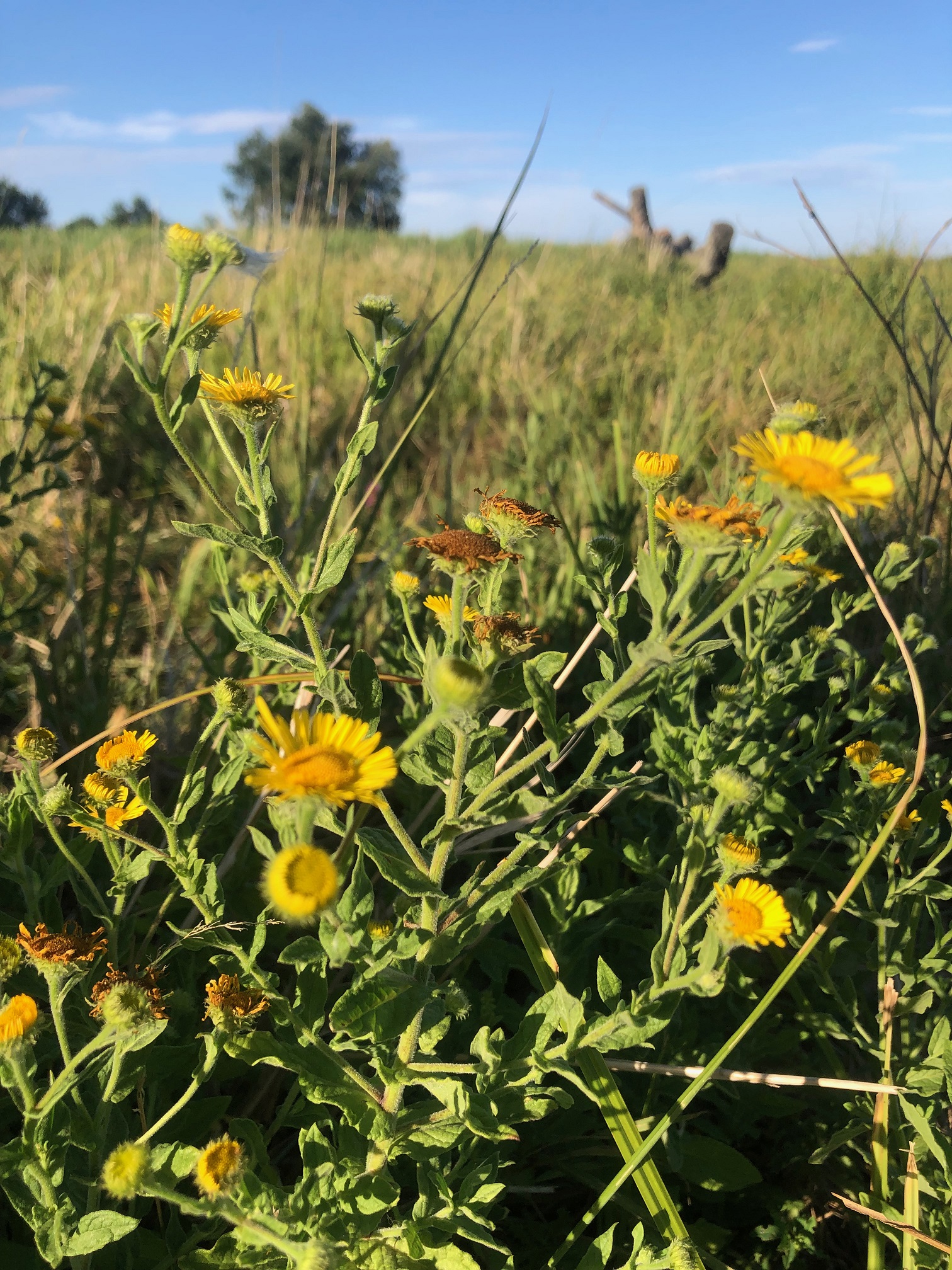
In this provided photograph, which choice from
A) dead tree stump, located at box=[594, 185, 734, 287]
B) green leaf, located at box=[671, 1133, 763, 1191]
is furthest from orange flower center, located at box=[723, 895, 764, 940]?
dead tree stump, located at box=[594, 185, 734, 287]

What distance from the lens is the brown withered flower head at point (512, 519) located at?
1.28m

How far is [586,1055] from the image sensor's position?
1310 mm

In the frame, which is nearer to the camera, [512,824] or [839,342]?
[512,824]

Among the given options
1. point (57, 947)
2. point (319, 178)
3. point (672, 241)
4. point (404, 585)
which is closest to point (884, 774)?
point (404, 585)

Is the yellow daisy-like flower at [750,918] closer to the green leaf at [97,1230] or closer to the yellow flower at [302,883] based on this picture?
the yellow flower at [302,883]

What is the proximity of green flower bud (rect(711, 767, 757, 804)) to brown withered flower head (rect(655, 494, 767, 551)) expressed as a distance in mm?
391

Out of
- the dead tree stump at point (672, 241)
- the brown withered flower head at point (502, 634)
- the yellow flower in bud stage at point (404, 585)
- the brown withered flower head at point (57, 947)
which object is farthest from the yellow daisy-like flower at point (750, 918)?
the dead tree stump at point (672, 241)

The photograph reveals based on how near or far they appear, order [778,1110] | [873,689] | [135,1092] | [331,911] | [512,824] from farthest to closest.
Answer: [873,689], [778,1110], [135,1092], [512,824], [331,911]

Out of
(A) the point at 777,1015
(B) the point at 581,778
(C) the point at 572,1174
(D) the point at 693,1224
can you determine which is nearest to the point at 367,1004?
(B) the point at 581,778

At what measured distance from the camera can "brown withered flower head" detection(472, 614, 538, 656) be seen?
3.70ft

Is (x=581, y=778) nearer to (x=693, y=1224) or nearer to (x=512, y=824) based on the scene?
(x=512, y=824)

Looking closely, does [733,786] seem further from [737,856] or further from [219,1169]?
[219,1169]

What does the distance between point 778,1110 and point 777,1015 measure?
0.18 m

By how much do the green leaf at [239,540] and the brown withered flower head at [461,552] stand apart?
0.19 m
